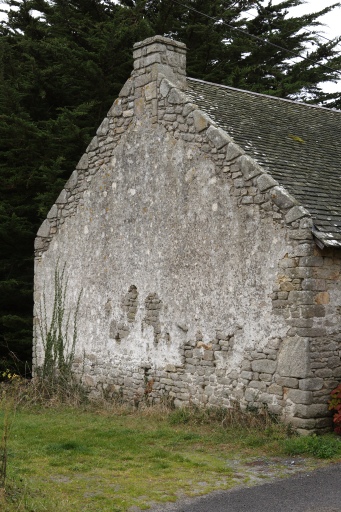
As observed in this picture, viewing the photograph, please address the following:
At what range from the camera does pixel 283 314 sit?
9.23 m

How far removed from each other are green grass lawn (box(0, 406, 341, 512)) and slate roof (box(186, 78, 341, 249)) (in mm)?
2794

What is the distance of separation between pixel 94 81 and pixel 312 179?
840cm

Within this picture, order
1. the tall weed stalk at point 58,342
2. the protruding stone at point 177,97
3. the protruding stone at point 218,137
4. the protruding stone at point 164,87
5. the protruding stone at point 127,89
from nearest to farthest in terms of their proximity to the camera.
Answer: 1. the protruding stone at point 218,137
2. the protruding stone at point 177,97
3. the protruding stone at point 164,87
4. the protruding stone at point 127,89
5. the tall weed stalk at point 58,342

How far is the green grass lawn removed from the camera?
21.3 ft

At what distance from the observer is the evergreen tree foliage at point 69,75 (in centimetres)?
1566

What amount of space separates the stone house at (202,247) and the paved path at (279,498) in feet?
6.24

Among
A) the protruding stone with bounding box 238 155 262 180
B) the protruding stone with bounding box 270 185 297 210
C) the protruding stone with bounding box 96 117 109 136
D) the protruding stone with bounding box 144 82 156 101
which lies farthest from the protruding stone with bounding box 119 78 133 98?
the protruding stone with bounding box 270 185 297 210

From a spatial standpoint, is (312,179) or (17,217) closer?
(312,179)

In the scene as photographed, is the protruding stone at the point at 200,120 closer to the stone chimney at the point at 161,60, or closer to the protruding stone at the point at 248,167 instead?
the protruding stone at the point at 248,167

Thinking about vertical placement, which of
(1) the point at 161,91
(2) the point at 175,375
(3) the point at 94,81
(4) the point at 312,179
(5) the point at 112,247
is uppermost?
(3) the point at 94,81

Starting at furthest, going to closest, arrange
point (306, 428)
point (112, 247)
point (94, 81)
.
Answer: point (94, 81)
point (112, 247)
point (306, 428)

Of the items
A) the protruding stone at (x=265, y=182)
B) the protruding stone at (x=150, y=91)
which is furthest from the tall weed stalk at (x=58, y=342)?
the protruding stone at (x=265, y=182)

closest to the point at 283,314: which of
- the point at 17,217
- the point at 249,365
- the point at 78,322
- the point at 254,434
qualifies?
the point at 249,365

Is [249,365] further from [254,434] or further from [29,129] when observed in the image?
[29,129]
